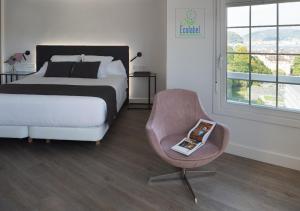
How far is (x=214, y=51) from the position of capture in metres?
3.28

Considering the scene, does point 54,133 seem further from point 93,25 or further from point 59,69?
point 93,25

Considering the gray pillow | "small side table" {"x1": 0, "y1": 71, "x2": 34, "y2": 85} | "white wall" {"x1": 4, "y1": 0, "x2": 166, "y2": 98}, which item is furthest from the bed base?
"small side table" {"x1": 0, "y1": 71, "x2": 34, "y2": 85}

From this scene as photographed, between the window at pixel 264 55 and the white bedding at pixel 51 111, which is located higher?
the window at pixel 264 55

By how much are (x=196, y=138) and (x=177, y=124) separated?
307mm

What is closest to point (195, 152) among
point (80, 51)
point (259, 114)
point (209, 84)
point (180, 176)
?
point (180, 176)

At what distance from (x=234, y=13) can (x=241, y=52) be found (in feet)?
1.43

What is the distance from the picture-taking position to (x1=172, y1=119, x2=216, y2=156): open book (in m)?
2.46

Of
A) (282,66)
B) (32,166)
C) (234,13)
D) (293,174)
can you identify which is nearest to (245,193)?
(293,174)

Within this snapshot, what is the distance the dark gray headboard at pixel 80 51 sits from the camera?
19.0ft

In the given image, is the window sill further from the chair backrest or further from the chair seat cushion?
the chair seat cushion

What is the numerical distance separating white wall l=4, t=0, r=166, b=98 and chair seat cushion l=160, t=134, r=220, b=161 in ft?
10.9

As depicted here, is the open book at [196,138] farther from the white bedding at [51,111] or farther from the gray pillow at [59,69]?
the gray pillow at [59,69]

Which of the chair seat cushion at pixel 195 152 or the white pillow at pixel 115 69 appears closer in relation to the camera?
the chair seat cushion at pixel 195 152

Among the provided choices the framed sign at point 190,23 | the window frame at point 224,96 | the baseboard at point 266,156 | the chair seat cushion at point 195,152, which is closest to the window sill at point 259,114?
the window frame at point 224,96
